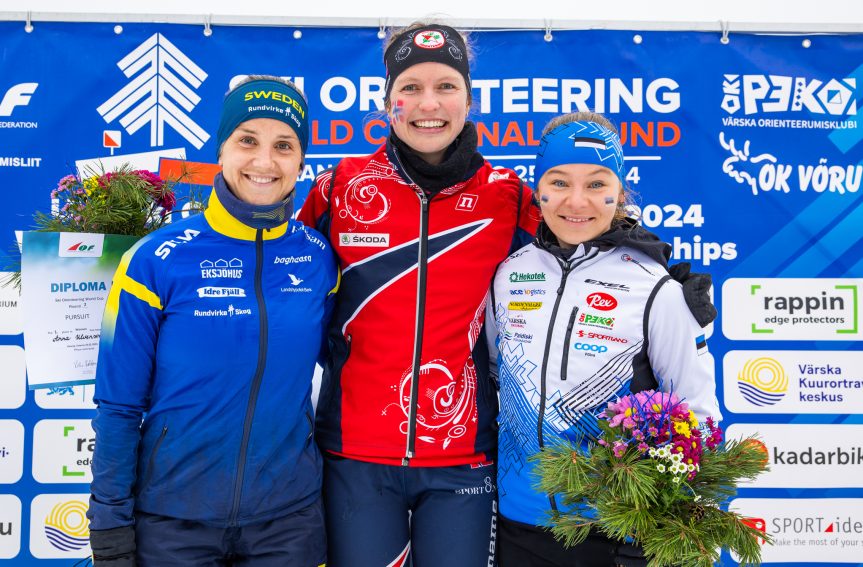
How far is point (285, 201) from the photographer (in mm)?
1957

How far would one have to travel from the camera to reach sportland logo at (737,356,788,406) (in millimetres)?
3521

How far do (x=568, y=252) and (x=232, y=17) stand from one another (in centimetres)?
239

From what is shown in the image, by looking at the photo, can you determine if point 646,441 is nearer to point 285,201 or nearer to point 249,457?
point 249,457

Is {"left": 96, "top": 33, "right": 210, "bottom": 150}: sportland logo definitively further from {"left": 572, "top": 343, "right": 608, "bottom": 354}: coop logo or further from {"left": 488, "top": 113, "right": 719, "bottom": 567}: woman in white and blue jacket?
{"left": 572, "top": 343, "right": 608, "bottom": 354}: coop logo

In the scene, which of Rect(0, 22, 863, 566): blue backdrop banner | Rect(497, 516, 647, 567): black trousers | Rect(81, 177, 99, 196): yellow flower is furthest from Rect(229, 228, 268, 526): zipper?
Rect(0, 22, 863, 566): blue backdrop banner

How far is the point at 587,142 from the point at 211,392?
1.30m

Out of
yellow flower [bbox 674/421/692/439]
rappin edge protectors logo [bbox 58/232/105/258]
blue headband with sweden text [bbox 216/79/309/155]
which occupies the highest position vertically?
blue headband with sweden text [bbox 216/79/309/155]

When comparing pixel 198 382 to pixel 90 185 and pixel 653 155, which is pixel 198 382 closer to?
pixel 90 185

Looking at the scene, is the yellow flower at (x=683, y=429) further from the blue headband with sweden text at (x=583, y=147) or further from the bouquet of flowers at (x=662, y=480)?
the blue headband with sweden text at (x=583, y=147)

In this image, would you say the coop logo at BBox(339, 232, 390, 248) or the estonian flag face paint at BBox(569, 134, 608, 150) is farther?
the coop logo at BBox(339, 232, 390, 248)

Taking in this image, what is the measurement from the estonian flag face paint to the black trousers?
1.12 metres

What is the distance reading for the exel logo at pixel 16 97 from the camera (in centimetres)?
344

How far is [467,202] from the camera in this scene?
2199mm

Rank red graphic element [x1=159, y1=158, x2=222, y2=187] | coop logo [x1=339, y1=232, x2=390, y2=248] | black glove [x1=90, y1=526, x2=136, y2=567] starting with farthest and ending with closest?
1. red graphic element [x1=159, y1=158, x2=222, y2=187]
2. coop logo [x1=339, y1=232, x2=390, y2=248]
3. black glove [x1=90, y1=526, x2=136, y2=567]
